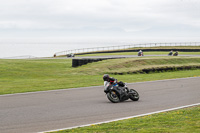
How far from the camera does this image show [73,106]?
40.2 feet

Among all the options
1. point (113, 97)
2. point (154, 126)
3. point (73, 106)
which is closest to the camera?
point (154, 126)

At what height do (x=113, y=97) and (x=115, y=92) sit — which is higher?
(x=115, y=92)

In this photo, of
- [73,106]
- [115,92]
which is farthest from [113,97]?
[73,106]

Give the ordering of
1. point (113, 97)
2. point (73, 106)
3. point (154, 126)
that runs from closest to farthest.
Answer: point (154, 126) → point (73, 106) → point (113, 97)

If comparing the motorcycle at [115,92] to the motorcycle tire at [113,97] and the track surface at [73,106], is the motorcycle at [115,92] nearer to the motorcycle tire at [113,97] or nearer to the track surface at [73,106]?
the motorcycle tire at [113,97]

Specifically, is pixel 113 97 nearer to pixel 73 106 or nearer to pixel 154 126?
pixel 73 106

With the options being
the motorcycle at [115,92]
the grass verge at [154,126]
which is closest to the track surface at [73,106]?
the motorcycle at [115,92]

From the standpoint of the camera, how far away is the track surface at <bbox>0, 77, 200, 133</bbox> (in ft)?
30.8

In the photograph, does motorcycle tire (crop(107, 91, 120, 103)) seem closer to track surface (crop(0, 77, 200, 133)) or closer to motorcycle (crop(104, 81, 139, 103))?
motorcycle (crop(104, 81, 139, 103))

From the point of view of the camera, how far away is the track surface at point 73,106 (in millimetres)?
9375

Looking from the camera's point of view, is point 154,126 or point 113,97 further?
point 113,97

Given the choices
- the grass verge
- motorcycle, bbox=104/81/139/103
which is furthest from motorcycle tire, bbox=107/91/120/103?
the grass verge

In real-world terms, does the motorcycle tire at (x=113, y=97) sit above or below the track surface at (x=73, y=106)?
above

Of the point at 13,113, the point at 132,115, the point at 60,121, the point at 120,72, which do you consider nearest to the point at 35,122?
the point at 60,121
